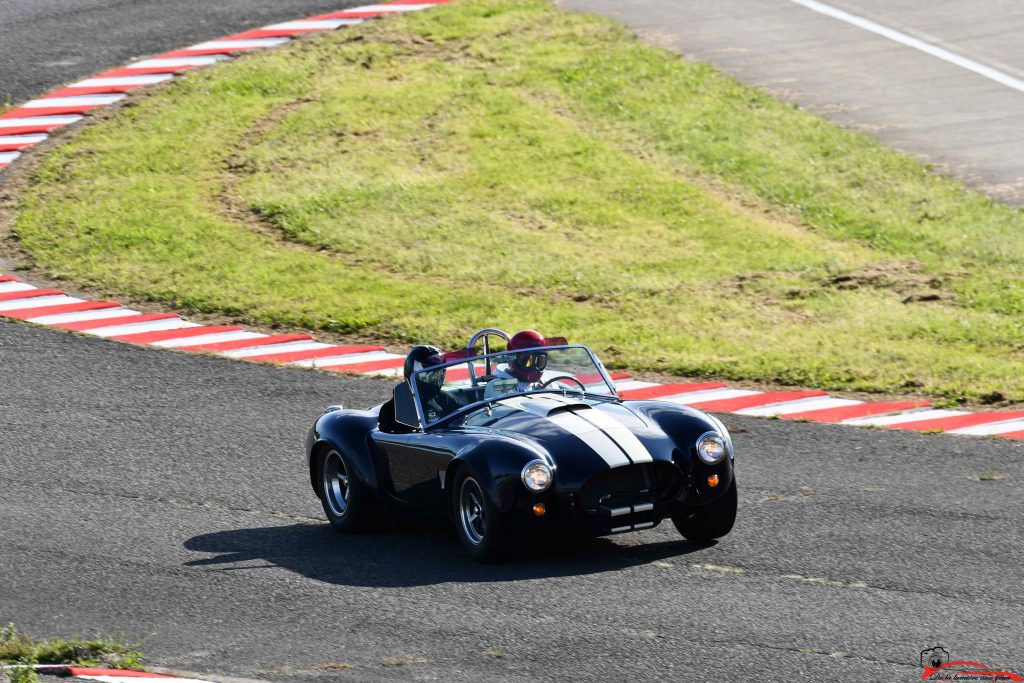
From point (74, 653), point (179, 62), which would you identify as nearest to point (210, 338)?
point (74, 653)

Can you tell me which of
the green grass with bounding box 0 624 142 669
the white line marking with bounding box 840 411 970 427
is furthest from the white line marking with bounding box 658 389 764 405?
the green grass with bounding box 0 624 142 669

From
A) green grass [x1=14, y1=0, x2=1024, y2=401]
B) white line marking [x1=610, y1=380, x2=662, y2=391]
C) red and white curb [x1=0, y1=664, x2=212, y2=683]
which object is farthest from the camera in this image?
green grass [x1=14, y1=0, x2=1024, y2=401]

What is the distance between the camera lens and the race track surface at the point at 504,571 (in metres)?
7.54

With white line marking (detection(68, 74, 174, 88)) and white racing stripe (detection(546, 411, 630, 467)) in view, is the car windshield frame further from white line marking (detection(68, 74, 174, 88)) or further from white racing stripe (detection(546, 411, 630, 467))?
white line marking (detection(68, 74, 174, 88))

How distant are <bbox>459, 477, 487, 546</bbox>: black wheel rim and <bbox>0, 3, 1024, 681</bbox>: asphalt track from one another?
19 centimetres

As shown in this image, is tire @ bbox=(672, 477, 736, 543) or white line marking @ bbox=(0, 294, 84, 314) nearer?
tire @ bbox=(672, 477, 736, 543)

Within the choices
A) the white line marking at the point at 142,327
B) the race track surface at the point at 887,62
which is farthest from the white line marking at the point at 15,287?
the race track surface at the point at 887,62

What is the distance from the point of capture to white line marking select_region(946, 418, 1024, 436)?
12836 mm

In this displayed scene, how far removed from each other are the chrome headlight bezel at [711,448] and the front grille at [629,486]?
215 millimetres

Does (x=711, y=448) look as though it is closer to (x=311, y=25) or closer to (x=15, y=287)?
(x=15, y=287)

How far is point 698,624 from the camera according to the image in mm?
7922

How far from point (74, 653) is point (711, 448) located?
3.86 metres

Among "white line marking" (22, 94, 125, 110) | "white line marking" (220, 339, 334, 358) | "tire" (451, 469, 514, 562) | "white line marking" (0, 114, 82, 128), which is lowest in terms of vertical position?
"white line marking" (220, 339, 334, 358)

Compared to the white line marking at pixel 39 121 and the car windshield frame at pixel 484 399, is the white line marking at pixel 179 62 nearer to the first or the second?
the white line marking at pixel 39 121
